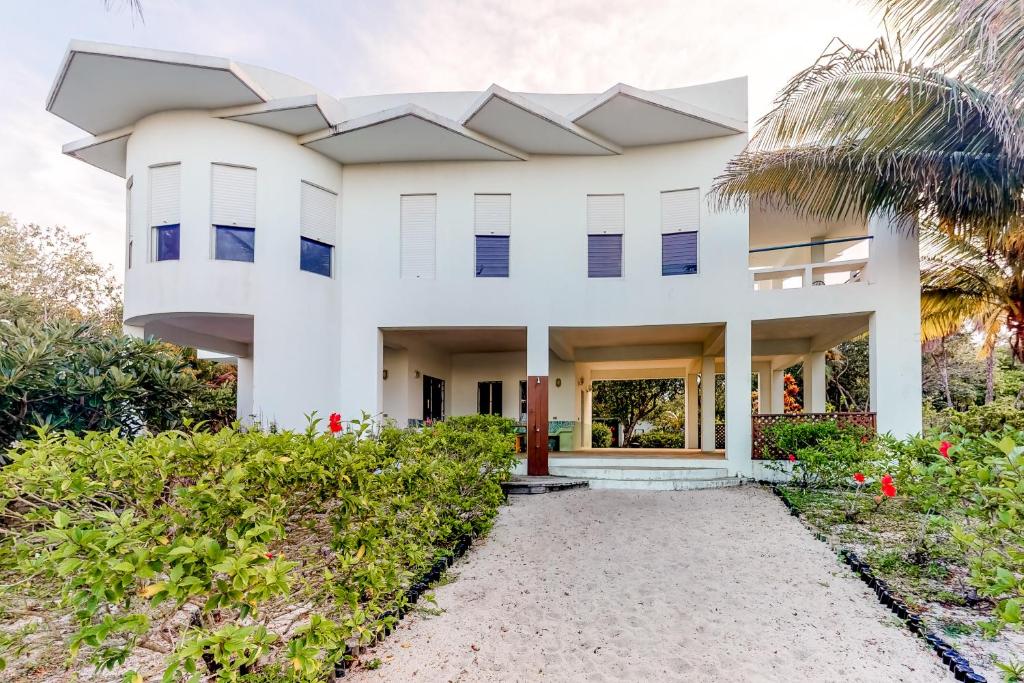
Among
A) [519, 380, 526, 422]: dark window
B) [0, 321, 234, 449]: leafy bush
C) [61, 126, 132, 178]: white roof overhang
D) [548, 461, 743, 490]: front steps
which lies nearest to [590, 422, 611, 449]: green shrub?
[519, 380, 526, 422]: dark window

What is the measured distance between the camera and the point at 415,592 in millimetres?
5336

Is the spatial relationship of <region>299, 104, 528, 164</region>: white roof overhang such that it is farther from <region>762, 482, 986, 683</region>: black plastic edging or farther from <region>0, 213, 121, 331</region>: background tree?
<region>0, 213, 121, 331</region>: background tree

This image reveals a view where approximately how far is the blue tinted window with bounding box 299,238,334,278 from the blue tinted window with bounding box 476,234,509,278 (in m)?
3.14

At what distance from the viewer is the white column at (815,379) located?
51.2ft

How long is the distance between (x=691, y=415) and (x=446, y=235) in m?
10.7

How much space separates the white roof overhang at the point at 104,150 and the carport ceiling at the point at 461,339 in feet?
20.9

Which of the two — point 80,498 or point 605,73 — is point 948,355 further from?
point 80,498

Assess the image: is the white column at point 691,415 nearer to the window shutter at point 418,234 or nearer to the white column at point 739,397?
the white column at point 739,397

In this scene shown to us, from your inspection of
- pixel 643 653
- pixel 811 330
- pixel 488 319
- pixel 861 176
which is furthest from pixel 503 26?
pixel 643 653

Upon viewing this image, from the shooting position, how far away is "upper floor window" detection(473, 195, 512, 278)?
1277 centimetres

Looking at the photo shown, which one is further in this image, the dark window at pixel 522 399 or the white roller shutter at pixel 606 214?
the dark window at pixel 522 399

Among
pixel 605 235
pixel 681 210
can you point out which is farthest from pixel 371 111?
pixel 681 210

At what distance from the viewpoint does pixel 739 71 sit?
498 inches

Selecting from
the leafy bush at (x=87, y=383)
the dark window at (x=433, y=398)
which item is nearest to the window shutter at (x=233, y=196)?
the leafy bush at (x=87, y=383)
